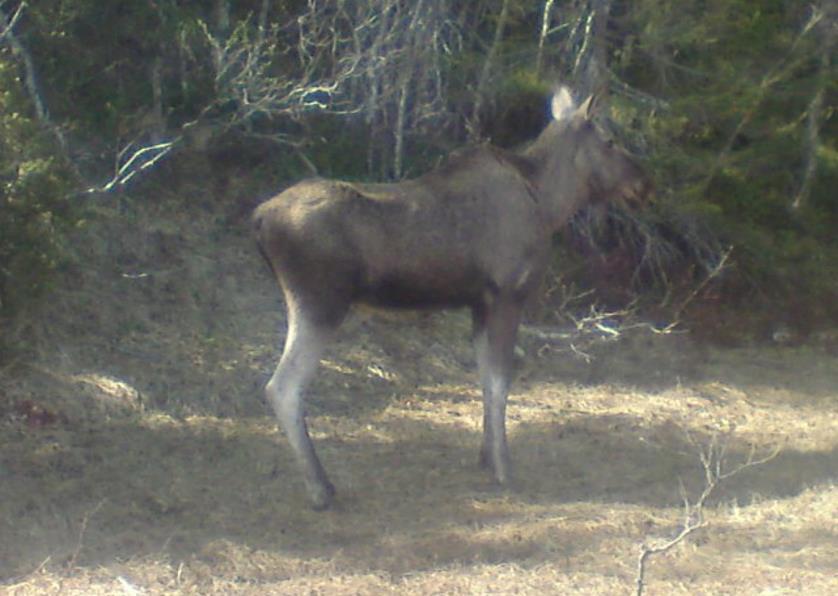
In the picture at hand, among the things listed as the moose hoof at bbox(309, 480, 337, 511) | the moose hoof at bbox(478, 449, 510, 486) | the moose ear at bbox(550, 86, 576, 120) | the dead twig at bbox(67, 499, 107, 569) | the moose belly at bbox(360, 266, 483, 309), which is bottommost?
the moose hoof at bbox(478, 449, 510, 486)

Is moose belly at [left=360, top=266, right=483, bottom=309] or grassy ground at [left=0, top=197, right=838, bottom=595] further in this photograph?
moose belly at [left=360, top=266, right=483, bottom=309]

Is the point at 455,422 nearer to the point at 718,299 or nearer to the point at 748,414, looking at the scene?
the point at 748,414

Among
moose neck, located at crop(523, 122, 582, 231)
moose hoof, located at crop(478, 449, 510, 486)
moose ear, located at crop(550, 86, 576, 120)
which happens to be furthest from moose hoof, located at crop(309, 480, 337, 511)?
moose ear, located at crop(550, 86, 576, 120)

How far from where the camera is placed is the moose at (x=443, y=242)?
7277 millimetres

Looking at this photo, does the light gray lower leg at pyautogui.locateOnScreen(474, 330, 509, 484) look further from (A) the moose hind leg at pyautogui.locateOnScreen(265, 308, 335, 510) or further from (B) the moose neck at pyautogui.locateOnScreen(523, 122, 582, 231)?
(A) the moose hind leg at pyautogui.locateOnScreen(265, 308, 335, 510)

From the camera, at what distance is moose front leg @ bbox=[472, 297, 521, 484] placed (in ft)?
25.8

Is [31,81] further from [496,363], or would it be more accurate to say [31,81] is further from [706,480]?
[706,480]

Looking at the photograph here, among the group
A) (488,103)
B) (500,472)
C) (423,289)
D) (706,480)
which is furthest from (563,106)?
(488,103)

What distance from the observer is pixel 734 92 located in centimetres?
1137

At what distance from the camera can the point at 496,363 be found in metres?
7.98

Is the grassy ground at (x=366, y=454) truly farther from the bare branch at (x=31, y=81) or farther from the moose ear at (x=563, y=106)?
the moose ear at (x=563, y=106)

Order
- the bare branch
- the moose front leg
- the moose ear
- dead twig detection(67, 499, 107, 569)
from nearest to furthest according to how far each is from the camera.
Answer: dead twig detection(67, 499, 107, 569) → the moose front leg → the moose ear → the bare branch

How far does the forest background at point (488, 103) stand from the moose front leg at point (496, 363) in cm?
283

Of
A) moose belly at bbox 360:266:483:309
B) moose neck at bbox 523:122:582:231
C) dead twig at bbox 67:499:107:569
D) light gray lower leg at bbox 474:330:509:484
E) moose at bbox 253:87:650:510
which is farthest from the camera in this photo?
moose neck at bbox 523:122:582:231
